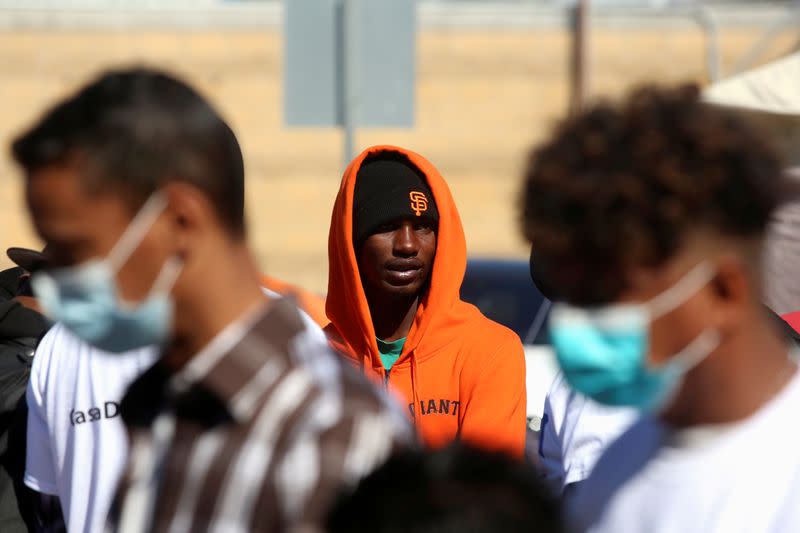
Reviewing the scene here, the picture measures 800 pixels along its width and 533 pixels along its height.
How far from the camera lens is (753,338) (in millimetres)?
2072

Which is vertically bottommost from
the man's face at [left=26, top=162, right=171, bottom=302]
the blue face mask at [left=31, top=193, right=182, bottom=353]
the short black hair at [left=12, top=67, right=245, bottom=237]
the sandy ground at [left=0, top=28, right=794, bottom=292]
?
the sandy ground at [left=0, top=28, right=794, bottom=292]

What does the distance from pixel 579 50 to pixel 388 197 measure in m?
17.1

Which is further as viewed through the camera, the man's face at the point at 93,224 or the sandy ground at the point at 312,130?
the sandy ground at the point at 312,130

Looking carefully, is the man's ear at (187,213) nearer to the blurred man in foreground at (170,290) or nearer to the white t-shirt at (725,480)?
the blurred man in foreground at (170,290)

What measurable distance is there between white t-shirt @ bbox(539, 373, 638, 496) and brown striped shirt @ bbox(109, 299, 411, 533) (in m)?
1.42

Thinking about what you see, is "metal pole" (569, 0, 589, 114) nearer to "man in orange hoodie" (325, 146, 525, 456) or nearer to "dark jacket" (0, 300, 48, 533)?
"man in orange hoodie" (325, 146, 525, 456)

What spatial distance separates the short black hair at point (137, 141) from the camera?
216 cm

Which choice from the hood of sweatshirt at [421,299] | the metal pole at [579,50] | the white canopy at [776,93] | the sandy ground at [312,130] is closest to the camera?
the hood of sweatshirt at [421,299]

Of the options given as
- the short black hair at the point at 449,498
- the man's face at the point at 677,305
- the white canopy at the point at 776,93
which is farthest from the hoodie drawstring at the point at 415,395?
the white canopy at the point at 776,93

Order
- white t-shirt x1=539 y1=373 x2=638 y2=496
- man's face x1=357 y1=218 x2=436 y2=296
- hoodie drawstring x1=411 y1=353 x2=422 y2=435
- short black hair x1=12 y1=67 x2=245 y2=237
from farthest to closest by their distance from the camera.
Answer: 1. man's face x1=357 y1=218 x2=436 y2=296
2. hoodie drawstring x1=411 y1=353 x2=422 y2=435
3. white t-shirt x1=539 y1=373 x2=638 y2=496
4. short black hair x1=12 y1=67 x2=245 y2=237

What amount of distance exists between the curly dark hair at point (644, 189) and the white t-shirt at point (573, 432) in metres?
1.34

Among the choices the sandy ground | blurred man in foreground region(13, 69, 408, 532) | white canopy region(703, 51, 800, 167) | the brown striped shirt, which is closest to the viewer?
the brown striped shirt

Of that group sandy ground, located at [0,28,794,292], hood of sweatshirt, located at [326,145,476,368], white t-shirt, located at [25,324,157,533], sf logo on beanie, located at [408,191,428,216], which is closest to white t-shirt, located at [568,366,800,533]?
white t-shirt, located at [25,324,157,533]

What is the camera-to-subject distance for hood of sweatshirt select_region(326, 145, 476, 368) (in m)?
4.34
